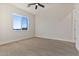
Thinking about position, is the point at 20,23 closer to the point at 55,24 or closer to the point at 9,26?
the point at 9,26

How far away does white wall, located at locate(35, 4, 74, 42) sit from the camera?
4.21 m

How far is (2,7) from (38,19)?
5.08ft

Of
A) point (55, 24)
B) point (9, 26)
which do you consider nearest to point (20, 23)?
point (9, 26)

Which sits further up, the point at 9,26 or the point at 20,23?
the point at 20,23

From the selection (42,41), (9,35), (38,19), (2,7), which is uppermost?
(2,7)

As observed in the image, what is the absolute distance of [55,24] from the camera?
4609 millimetres

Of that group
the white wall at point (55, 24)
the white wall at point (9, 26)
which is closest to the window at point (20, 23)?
the white wall at point (9, 26)

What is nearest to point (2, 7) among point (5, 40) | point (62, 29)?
point (5, 40)

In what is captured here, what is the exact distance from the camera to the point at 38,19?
462cm

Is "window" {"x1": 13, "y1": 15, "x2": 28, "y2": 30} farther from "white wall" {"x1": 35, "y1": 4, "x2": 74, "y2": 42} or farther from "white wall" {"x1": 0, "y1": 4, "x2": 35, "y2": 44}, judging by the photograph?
"white wall" {"x1": 35, "y1": 4, "x2": 74, "y2": 42}

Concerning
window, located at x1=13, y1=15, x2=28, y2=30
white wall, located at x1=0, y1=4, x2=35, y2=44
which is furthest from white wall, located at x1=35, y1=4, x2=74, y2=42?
window, located at x1=13, y1=15, x2=28, y2=30

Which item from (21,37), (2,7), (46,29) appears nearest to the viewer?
(2,7)

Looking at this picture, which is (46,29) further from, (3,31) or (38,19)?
(3,31)

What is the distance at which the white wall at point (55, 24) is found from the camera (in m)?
4.21
